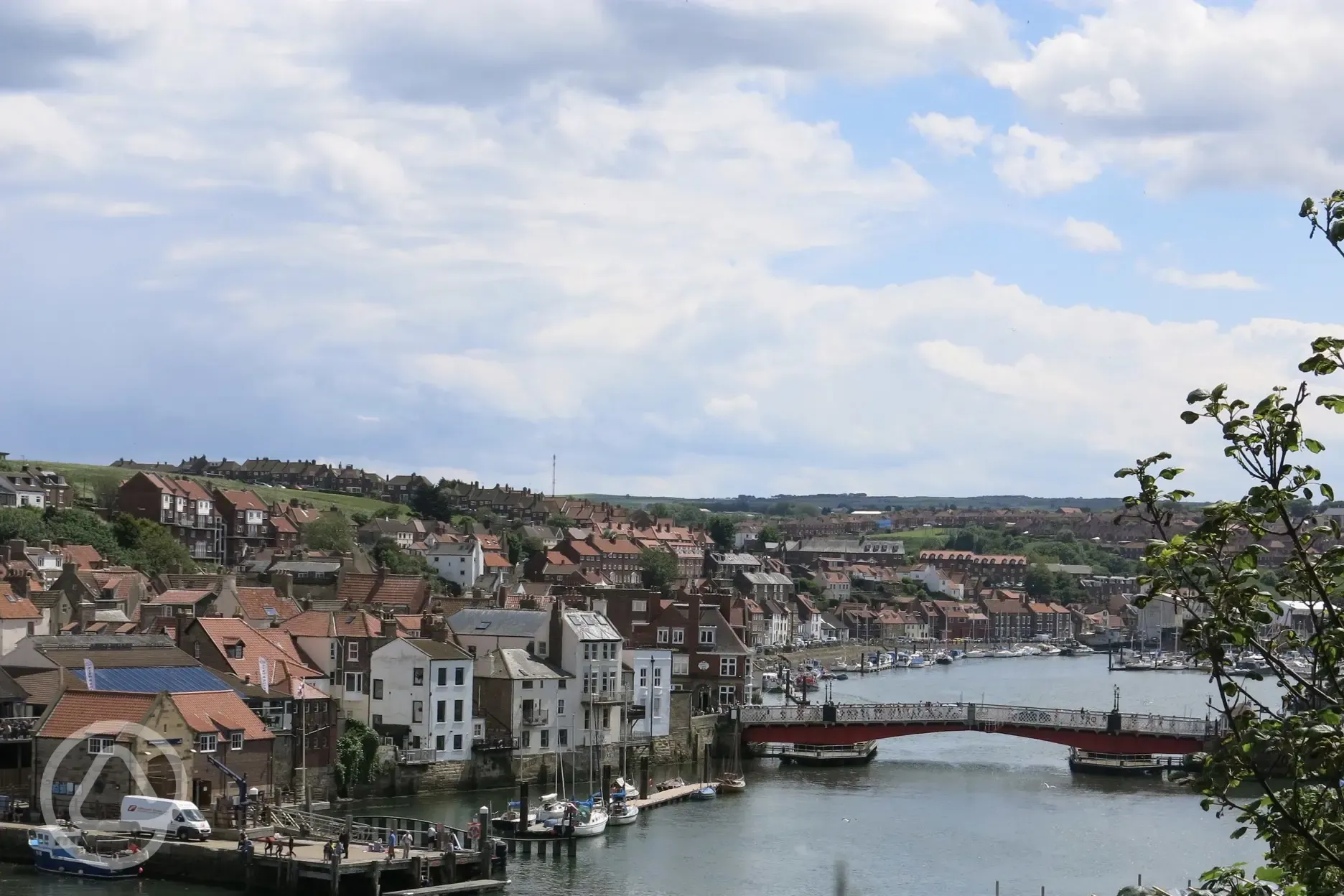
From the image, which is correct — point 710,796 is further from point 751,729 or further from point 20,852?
point 20,852

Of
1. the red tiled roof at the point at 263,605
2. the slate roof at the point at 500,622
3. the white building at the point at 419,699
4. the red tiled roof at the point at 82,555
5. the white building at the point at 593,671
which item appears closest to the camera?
the white building at the point at 419,699

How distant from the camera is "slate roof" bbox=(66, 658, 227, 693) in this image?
181ft

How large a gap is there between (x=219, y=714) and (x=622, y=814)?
13178mm

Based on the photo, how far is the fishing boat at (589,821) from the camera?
55062 millimetres

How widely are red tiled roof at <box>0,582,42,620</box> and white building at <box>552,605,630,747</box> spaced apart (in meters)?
20.2

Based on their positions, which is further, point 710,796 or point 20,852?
point 710,796

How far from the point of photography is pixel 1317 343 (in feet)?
38.1

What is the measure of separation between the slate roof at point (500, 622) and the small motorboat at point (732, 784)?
9.42 meters

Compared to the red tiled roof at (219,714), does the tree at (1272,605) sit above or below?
above

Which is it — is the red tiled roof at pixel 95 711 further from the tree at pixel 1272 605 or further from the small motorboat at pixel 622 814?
the tree at pixel 1272 605

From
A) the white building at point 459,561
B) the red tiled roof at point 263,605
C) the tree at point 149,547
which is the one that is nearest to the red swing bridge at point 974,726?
the red tiled roof at point 263,605

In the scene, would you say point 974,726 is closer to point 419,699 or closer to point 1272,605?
point 419,699

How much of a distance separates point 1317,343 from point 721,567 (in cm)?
18663

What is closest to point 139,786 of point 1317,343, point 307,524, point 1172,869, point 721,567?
point 1172,869
